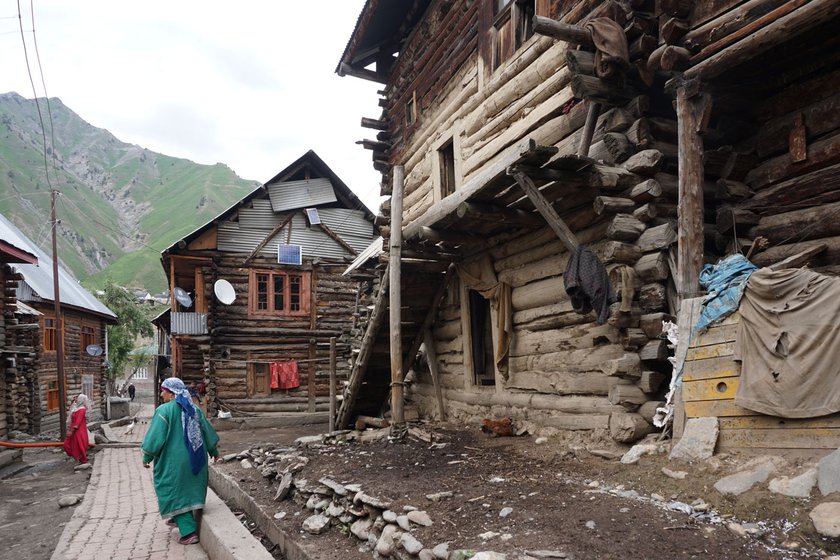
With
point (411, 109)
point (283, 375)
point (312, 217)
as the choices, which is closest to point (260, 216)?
point (312, 217)

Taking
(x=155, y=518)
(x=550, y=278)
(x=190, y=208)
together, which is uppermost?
(x=190, y=208)

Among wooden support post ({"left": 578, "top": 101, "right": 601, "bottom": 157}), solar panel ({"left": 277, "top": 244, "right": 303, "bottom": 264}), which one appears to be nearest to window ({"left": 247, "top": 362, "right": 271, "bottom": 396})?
solar panel ({"left": 277, "top": 244, "right": 303, "bottom": 264})

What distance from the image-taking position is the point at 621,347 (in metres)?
6.61

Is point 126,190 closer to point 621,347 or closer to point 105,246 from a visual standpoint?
point 105,246

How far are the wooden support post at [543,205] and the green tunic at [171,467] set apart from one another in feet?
15.5

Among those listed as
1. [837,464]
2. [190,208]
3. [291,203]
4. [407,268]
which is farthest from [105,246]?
[837,464]

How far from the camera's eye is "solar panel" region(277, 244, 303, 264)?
2181cm

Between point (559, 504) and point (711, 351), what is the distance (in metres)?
1.97

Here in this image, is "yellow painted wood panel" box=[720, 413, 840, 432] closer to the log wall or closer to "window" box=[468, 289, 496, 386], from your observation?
"window" box=[468, 289, 496, 386]

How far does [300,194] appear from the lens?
22.6 m

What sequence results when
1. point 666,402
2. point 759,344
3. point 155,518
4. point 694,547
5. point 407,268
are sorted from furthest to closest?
point 407,268 → point 155,518 → point 666,402 → point 759,344 → point 694,547

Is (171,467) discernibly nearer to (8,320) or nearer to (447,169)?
(447,169)

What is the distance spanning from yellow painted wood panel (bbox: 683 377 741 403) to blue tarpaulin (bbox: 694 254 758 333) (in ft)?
1.60

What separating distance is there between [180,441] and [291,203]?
55.3 ft
